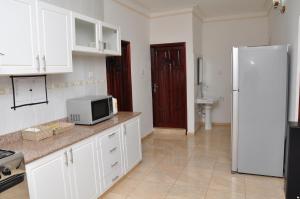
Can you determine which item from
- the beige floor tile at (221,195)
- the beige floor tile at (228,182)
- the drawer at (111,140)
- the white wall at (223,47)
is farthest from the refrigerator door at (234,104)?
Result: the white wall at (223,47)

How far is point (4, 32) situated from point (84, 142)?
1.17 metres

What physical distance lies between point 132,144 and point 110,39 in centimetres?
149

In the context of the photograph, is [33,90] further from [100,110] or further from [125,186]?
[125,186]

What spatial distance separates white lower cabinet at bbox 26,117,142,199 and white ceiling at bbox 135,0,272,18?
2.43 m

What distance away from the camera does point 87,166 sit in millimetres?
2365

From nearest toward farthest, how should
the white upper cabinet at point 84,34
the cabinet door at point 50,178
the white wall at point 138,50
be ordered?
the cabinet door at point 50,178, the white upper cabinet at point 84,34, the white wall at point 138,50

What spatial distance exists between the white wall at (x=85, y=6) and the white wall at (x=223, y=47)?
3.18m

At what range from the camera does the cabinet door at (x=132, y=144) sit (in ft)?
10.3

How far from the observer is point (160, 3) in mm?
4430

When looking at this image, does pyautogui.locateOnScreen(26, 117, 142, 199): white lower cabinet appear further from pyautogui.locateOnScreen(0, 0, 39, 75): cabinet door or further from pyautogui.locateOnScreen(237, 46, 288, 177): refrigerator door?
pyautogui.locateOnScreen(237, 46, 288, 177): refrigerator door

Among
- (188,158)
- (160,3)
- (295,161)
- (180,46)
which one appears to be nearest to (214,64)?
(180,46)

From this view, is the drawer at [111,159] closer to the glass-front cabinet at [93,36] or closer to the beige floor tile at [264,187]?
the glass-front cabinet at [93,36]

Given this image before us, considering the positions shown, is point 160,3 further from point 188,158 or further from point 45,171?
point 45,171

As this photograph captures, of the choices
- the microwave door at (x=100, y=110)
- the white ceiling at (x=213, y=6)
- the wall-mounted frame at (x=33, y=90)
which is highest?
the white ceiling at (x=213, y=6)
